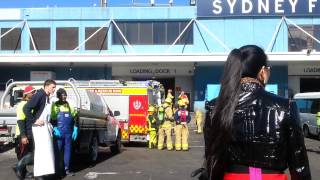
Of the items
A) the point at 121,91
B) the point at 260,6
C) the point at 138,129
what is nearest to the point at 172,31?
the point at 260,6

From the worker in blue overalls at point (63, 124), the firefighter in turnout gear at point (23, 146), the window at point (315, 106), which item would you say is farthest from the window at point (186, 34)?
the firefighter in turnout gear at point (23, 146)

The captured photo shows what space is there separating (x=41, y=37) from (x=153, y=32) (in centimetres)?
865

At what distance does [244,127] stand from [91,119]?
36.4 feet

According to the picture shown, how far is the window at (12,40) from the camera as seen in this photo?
45.9 metres

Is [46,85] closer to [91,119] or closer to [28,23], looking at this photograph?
[91,119]

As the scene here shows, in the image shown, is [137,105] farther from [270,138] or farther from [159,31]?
[159,31]

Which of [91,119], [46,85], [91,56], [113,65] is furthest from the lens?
[113,65]

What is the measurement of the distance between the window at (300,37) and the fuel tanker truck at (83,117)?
2960 cm

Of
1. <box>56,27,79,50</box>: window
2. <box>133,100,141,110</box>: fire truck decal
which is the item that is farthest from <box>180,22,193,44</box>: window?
<box>133,100,141,110</box>: fire truck decal

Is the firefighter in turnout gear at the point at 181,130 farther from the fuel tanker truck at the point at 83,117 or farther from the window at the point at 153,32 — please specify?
the window at the point at 153,32

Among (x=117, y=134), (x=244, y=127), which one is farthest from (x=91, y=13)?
(x=244, y=127)

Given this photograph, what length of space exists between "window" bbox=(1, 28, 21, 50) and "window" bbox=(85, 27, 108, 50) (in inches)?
212

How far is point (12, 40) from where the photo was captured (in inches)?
1815

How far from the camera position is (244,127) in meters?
3.31
